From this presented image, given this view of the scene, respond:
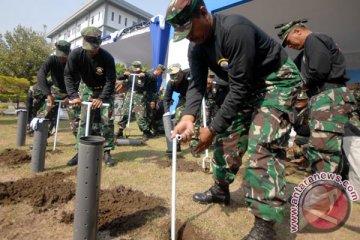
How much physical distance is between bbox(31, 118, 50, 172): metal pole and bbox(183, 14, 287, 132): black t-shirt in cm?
254

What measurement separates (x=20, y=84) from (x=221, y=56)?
2034cm

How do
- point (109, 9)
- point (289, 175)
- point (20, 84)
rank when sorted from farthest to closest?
point (109, 9) < point (20, 84) < point (289, 175)

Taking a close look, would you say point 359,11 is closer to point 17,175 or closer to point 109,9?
point 17,175

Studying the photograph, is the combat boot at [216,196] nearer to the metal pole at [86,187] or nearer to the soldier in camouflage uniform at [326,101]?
the soldier in camouflage uniform at [326,101]

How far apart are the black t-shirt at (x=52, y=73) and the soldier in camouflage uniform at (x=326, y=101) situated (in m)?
4.69

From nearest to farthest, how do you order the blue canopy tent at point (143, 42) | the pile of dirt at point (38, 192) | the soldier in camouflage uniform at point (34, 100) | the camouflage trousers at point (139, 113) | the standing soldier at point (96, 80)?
the pile of dirt at point (38, 192) → the standing soldier at point (96, 80) → the soldier in camouflage uniform at point (34, 100) → the camouflage trousers at point (139, 113) → the blue canopy tent at point (143, 42)

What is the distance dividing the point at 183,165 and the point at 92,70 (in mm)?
2119

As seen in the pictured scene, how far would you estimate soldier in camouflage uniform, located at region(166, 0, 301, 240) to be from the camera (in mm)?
2029

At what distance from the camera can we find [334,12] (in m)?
9.62

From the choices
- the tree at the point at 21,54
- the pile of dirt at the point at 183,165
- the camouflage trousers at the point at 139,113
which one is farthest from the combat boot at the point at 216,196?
the tree at the point at 21,54

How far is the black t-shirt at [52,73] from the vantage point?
5484mm

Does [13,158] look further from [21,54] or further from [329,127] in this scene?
[21,54]

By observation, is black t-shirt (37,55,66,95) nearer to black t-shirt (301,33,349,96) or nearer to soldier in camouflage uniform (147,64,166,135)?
soldier in camouflage uniform (147,64,166,135)


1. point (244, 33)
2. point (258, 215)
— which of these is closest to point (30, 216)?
point (258, 215)
